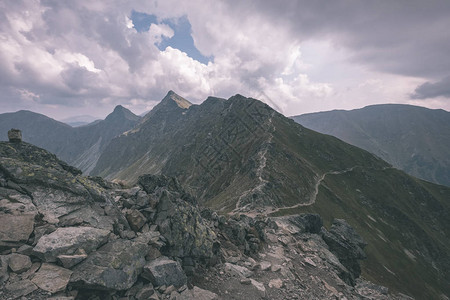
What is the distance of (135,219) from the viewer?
17.6 m

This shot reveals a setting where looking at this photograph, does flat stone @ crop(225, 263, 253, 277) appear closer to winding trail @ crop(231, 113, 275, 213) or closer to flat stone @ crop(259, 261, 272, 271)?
flat stone @ crop(259, 261, 272, 271)

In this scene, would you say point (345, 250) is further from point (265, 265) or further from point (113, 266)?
point (113, 266)

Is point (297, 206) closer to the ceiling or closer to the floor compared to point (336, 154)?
closer to the floor

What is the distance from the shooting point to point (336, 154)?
18525 centimetres

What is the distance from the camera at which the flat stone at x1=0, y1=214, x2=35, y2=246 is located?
1172 cm

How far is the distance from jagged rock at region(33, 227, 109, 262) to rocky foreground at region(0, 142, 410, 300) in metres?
0.05

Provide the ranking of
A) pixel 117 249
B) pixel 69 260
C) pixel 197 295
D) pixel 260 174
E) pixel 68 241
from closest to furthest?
pixel 69 260
pixel 68 241
pixel 117 249
pixel 197 295
pixel 260 174

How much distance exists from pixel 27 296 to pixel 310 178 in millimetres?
131276

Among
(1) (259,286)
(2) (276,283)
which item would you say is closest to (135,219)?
(1) (259,286)

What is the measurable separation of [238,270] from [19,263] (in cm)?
1592

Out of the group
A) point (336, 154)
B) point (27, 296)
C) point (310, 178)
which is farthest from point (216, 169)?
point (27, 296)

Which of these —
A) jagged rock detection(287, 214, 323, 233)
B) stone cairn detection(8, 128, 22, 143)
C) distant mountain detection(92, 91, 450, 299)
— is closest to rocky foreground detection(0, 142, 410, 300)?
stone cairn detection(8, 128, 22, 143)

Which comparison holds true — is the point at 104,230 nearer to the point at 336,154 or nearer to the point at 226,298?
the point at 226,298

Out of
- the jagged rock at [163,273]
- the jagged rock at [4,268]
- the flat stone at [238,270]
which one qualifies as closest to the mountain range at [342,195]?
the flat stone at [238,270]
